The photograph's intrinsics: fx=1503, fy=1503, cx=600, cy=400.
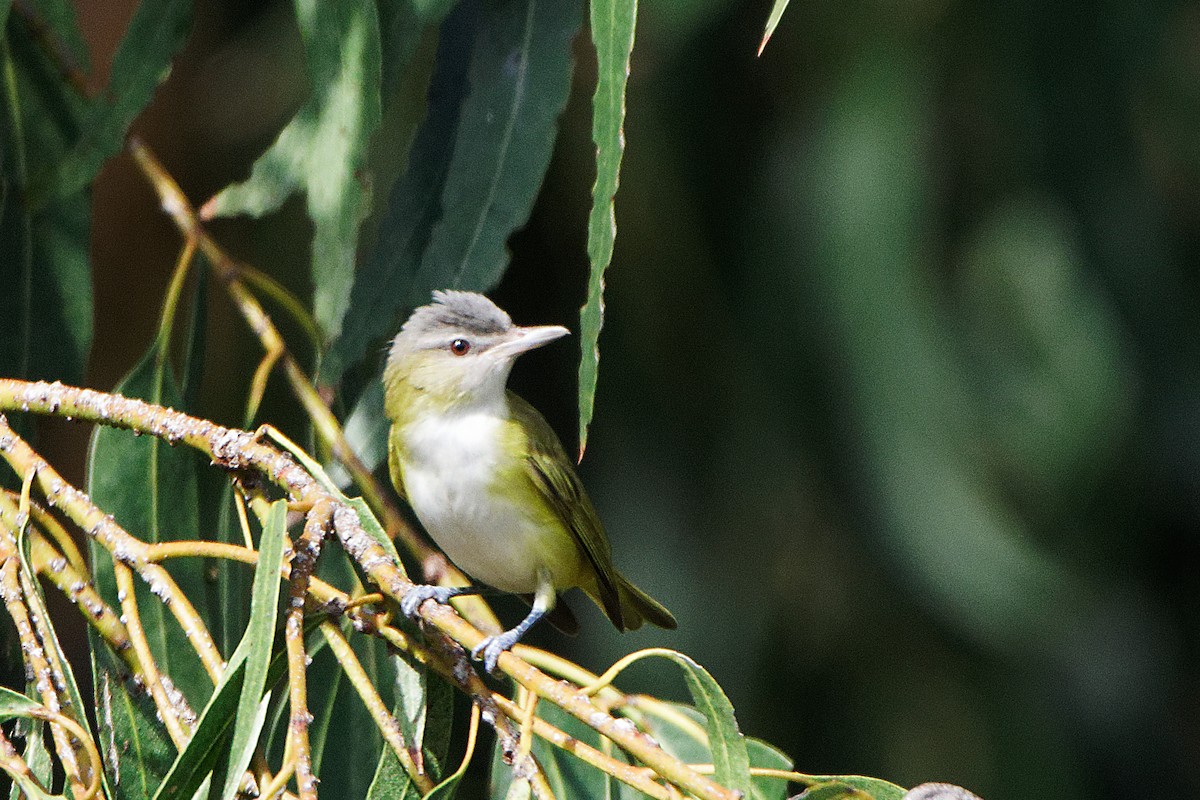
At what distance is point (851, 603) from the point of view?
4.85 meters

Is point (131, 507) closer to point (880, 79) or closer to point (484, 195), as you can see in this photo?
point (484, 195)

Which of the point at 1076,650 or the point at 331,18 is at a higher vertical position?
the point at 331,18

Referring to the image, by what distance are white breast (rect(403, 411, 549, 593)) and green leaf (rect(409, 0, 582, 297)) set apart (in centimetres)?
57

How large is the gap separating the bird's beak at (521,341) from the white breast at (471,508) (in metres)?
0.17

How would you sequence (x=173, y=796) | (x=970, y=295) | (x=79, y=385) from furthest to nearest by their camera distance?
(x=970, y=295) → (x=79, y=385) → (x=173, y=796)

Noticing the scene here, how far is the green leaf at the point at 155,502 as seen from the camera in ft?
7.16

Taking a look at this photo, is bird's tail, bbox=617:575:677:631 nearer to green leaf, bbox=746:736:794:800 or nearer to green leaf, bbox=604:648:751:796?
green leaf, bbox=746:736:794:800

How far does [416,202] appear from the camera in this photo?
2490 mm

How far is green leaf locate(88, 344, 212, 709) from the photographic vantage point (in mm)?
2184

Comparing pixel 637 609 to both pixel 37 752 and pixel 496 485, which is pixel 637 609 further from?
pixel 37 752

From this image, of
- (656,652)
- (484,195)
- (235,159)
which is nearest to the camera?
(656,652)

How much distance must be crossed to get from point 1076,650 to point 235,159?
131 inches

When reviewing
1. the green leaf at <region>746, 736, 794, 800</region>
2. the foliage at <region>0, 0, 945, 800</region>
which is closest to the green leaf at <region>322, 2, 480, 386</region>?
the foliage at <region>0, 0, 945, 800</region>

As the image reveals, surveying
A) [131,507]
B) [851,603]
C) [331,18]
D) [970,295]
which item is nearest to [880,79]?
[970,295]
